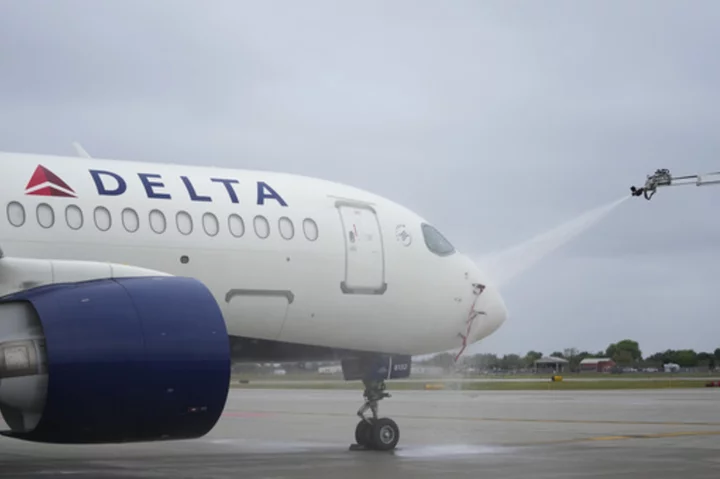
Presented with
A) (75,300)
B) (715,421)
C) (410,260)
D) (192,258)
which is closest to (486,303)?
(410,260)

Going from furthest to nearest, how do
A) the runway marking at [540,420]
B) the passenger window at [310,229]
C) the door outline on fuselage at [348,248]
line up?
the runway marking at [540,420]
the door outline on fuselage at [348,248]
the passenger window at [310,229]

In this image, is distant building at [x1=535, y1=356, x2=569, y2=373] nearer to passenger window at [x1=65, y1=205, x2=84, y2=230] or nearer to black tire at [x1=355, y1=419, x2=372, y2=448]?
black tire at [x1=355, y1=419, x2=372, y2=448]

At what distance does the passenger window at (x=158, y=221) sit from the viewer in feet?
48.5

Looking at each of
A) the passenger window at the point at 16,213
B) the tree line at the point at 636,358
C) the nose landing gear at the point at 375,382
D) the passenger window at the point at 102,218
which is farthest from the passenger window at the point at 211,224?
the tree line at the point at 636,358

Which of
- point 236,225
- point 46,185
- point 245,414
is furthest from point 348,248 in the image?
point 245,414

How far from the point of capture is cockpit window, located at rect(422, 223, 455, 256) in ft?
60.9

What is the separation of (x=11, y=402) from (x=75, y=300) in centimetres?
120

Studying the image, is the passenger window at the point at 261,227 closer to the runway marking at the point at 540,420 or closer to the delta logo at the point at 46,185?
the delta logo at the point at 46,185

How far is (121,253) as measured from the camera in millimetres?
14328

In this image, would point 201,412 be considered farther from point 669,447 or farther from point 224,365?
point 669,447

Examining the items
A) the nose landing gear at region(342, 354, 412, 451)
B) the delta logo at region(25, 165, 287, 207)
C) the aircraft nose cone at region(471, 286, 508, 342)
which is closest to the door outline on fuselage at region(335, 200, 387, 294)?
the delta logo at region(25, 165, 287, 207)

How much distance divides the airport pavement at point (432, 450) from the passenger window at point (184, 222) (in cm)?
327

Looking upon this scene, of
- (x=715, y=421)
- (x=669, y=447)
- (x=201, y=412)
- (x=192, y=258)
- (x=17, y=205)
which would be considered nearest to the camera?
(x=201, y=412)

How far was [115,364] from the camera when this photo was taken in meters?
11.1
